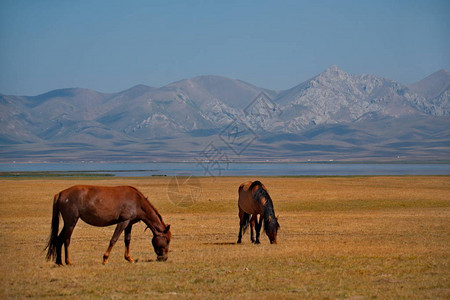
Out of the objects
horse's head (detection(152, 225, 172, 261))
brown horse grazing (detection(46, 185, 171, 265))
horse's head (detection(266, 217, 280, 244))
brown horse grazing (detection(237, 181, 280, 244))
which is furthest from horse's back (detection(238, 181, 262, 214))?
brown horse grazing (detection(46, 185, 171, 265))

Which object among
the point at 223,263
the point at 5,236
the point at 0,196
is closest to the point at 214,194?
the point at 0,196

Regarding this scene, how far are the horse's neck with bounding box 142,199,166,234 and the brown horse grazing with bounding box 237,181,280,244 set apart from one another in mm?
4759

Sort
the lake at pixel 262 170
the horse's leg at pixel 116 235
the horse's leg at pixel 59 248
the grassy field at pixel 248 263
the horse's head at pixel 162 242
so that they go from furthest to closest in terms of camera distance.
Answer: the lake at pixel 262 170
the horse's head at pixel 162 242
the horse's leg at pixel 116 235
the horse's leg at pixel 59 248
the grassy field at pixel 248 263

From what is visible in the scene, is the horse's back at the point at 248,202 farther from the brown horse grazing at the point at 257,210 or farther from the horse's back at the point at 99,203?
the horse's back at the point at 99,203

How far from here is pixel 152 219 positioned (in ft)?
47.5

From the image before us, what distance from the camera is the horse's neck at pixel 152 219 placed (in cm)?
1441

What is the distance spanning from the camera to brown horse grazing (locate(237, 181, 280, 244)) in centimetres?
1839

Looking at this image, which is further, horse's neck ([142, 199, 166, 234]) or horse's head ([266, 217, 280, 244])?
horse's head ([266, 217, 280, 244])

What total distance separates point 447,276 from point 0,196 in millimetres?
36455

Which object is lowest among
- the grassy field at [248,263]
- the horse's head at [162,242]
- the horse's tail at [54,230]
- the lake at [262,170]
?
the lake at [262,170]

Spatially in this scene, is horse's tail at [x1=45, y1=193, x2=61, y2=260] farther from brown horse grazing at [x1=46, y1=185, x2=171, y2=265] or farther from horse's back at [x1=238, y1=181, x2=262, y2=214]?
horse's back at [x1=238, y1=181, x2=262, y2=214]

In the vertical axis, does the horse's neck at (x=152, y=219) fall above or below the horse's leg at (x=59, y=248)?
above

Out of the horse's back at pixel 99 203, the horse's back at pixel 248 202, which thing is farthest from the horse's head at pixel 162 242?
the horse's back at pixel 248 202

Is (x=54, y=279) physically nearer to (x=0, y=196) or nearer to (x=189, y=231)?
Result: (x=189, y=231)
